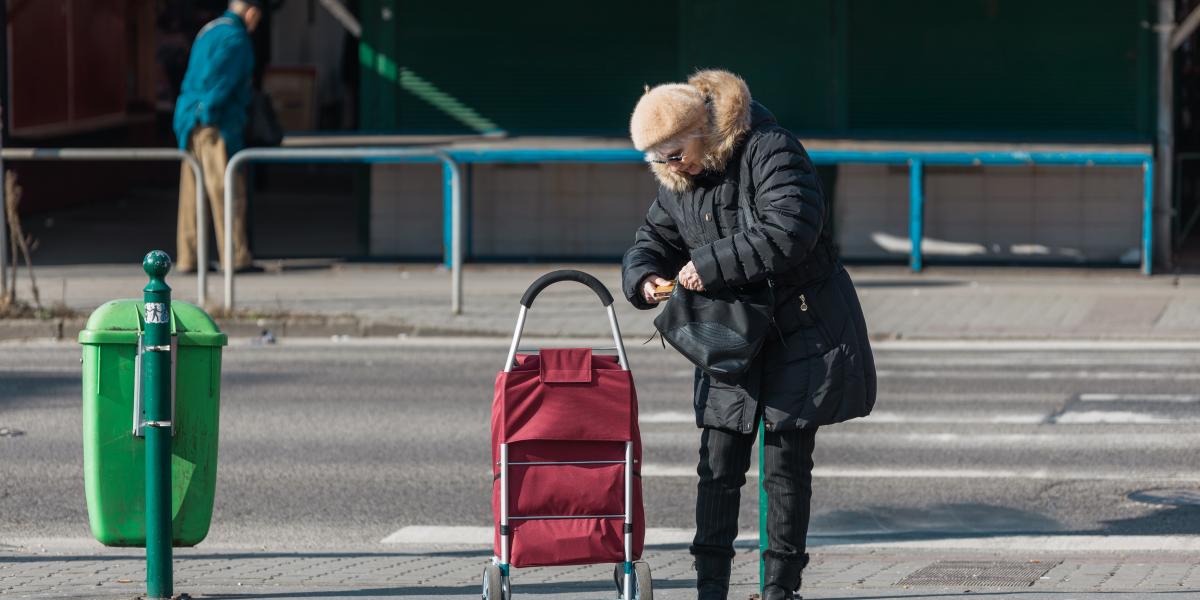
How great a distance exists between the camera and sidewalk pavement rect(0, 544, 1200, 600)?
19.7ft

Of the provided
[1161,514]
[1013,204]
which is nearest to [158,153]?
[1013,204]

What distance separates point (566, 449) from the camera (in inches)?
209

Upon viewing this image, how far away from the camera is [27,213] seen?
18.9 meters

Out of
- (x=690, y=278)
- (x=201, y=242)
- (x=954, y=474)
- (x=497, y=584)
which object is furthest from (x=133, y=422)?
(x=201, y=242)

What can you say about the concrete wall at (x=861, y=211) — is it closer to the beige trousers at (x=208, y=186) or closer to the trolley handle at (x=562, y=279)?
the beige trousers at (x=208, y=186)

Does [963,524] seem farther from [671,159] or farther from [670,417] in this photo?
[671,159]

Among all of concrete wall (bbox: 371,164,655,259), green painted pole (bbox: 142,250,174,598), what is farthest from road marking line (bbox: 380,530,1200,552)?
concrete wall (bbox: 371,164,655,259)

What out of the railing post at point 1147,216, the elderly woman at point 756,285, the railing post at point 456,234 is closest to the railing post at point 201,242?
the railing post at point 456,234

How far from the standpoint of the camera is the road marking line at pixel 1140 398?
408 inches

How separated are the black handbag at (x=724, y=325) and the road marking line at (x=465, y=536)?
6.69 ft

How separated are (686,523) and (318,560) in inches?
64.6

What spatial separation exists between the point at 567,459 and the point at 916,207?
11.1 meters

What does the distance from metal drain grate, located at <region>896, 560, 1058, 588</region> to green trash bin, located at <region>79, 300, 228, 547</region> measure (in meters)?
2.35

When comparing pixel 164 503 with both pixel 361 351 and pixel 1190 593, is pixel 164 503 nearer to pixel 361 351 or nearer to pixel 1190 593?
pixel 1190 593
